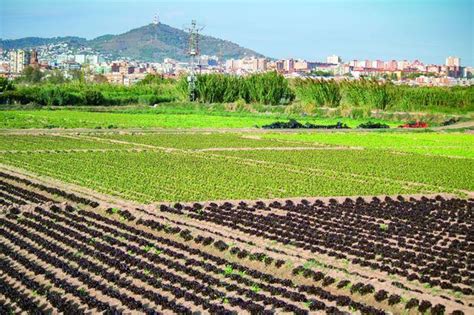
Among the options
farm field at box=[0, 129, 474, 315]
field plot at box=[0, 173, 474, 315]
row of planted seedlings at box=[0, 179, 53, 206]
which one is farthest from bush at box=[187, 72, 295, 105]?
field plot at box=[0, 173, 474, 315]

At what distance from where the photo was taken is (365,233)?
17359 millimetres

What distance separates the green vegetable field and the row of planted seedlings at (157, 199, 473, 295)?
2.02 meters

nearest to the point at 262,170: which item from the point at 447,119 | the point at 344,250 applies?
the point at 344,250

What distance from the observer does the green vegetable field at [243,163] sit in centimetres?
2367

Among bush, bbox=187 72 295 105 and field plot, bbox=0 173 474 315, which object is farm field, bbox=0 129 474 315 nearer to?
field plot, bbox=0 173 474 315

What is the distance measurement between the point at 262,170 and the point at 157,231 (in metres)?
11.3

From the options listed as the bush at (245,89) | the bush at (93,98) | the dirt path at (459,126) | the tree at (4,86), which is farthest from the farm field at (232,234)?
the tree at (4,86)

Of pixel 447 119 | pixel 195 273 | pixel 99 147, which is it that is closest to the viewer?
pixel 195 273

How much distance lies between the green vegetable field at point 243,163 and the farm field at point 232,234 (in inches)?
4.0

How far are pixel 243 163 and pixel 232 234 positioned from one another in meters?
13.8

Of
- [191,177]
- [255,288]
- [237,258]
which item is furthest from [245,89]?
[255,288]

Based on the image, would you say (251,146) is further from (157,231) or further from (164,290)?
(164,290)

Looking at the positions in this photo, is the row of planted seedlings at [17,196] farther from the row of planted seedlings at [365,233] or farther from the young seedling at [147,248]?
the young seedling at [147,248]

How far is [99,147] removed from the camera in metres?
35.7
